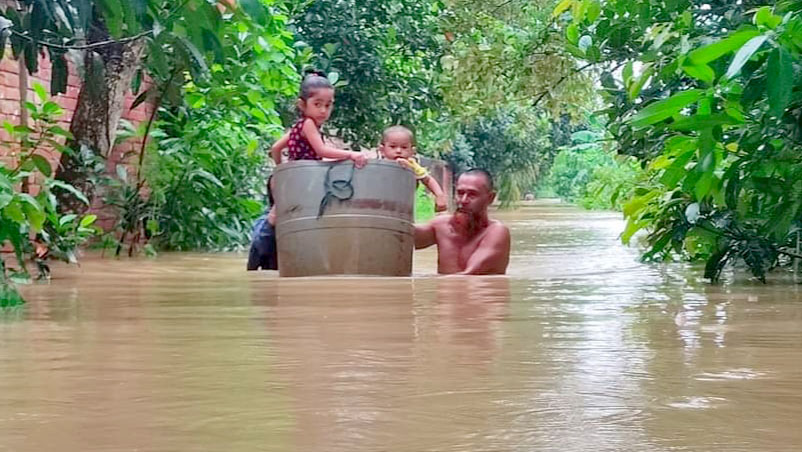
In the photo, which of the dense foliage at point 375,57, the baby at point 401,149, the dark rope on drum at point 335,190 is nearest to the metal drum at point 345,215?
the dark rope on drum at point 335,190

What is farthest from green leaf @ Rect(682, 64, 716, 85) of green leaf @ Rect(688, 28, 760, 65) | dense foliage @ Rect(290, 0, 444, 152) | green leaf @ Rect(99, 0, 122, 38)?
dense foliage @ Rect(290, 0, 444, 152)

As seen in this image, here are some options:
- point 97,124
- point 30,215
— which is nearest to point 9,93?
point 97,124

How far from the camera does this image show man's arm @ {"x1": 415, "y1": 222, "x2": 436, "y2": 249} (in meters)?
5.85

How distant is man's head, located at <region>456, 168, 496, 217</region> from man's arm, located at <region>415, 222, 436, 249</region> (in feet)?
0.67

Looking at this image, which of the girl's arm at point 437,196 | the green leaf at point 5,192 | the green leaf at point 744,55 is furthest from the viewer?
the girl's arm at point 437,196

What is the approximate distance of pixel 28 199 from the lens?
406 cm

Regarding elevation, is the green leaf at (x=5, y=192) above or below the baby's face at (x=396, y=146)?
below

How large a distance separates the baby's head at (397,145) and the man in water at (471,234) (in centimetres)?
36

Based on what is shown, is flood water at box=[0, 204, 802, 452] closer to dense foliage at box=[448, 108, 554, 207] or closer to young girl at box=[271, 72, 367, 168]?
young girl at box=[271, 72, 367, 168]

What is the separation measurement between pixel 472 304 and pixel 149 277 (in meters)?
2.35

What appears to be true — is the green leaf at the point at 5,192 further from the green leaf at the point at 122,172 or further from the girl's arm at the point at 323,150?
the green leaf at the point at 122,172

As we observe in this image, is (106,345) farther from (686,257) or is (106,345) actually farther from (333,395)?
(686,257)

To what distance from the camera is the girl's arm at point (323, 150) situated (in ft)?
17.8

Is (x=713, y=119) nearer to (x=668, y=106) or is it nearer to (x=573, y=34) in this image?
(x=668, y=106)
